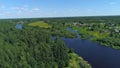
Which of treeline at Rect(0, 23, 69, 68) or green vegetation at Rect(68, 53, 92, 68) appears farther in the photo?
green vegetation at Rect(68, 53, 92, 68)

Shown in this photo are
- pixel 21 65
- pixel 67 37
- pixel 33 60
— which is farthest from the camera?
pixel 67 37

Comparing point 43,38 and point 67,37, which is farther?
Result: point 67,37

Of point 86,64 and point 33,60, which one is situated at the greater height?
point 33,60

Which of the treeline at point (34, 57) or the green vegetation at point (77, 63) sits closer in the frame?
the treeline at point (34, 57)

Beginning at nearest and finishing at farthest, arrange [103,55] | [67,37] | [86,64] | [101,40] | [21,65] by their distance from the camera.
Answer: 1. [21,65]
2. [86,64]
3. [103,55]
4. [101,40]
5. [67,37]

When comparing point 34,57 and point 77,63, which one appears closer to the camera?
point 34,57

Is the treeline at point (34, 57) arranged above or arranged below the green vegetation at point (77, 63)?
above

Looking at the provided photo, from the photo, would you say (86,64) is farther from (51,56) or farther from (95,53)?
(95,53)

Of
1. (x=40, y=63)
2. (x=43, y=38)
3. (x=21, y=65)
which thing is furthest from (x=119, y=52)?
(x=21, y=65)

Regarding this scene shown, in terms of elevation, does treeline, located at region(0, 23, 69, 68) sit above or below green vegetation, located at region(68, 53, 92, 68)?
above

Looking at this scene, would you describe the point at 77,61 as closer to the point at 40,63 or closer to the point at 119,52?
the point at 40,63

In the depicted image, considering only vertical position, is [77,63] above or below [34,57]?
below
